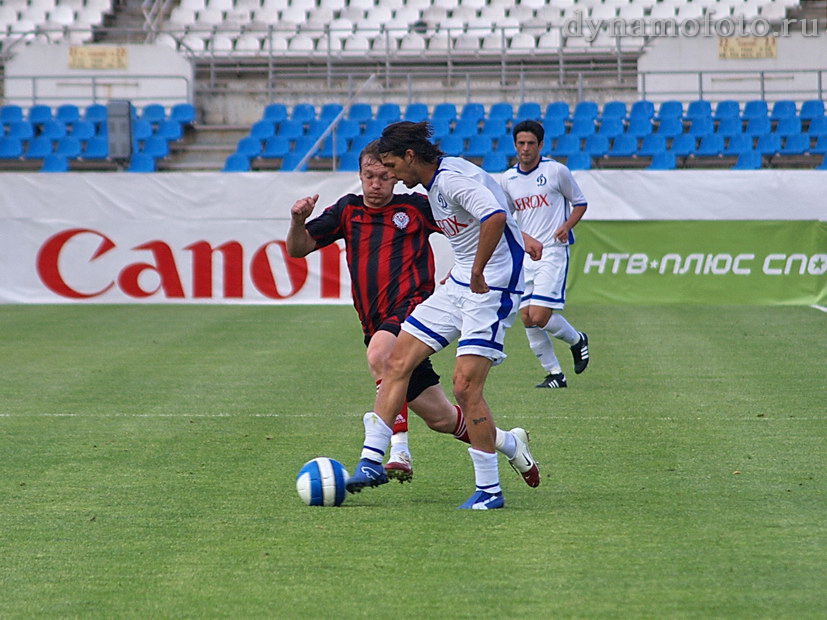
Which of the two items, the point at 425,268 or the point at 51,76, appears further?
the point at 51,76

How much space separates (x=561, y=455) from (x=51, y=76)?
22.4m

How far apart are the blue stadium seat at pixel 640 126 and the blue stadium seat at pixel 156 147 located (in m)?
9.38

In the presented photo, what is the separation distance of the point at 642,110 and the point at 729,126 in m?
1.77

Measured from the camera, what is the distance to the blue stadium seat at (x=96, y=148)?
2575 centimetres

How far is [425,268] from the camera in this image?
7105 mm

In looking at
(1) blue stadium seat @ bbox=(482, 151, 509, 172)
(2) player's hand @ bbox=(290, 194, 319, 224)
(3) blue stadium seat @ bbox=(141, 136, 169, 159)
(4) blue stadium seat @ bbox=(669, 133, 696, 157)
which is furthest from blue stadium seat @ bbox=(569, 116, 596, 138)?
(2) player's hand @ bbox=(290, 194, 319, 224)

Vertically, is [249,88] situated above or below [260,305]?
above

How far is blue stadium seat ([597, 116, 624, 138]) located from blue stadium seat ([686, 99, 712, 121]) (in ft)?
5.03

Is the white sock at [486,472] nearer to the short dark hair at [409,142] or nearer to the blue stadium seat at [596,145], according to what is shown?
the short dark hair at [409,142]

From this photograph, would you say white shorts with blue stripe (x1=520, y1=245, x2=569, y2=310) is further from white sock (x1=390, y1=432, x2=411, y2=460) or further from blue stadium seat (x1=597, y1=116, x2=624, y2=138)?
blue stadium seat (x1=597, y1=116, x2=624, y2=138)

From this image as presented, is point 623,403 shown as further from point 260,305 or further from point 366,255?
point 260,305

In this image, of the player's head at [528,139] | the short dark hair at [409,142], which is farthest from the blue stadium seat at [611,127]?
the short dark hair at [409,142]

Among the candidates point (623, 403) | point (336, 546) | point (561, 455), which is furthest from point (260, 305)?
point (336, 546)

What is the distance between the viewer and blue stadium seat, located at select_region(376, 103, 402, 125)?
84.4 ft
